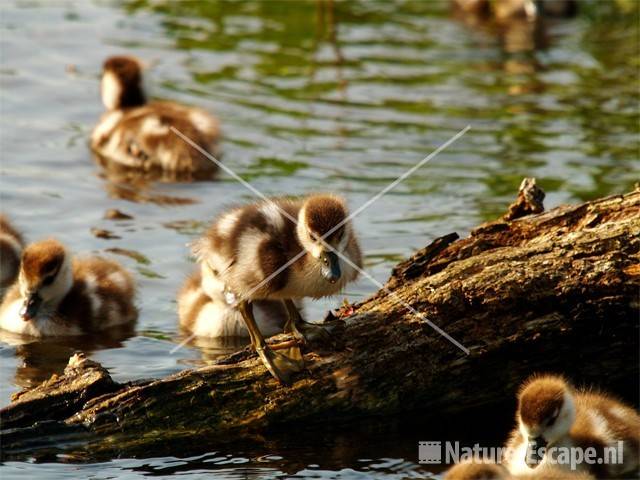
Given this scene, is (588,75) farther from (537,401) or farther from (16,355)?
(537,401)

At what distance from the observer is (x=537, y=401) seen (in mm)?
4734

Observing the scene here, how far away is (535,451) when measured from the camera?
188 inches

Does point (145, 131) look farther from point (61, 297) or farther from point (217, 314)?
point (217, 314)

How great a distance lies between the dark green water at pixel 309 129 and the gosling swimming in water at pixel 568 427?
0.52 meters

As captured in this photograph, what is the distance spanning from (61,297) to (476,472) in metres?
3.58

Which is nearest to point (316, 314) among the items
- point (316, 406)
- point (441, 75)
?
point (316, 406)

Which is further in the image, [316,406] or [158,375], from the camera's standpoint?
[158,375]

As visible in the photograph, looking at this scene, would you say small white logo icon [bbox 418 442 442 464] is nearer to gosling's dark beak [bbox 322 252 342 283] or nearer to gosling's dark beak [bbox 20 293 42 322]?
gosling's dark beak [bbox 322 252 342 283]

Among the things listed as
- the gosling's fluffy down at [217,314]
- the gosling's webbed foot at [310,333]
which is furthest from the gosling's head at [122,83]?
the gosling's webbed foot at [310,333]

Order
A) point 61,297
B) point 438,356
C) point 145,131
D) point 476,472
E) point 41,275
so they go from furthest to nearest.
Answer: point 145,131
point 61,297
point 41,275
point 438,356
point 476,472

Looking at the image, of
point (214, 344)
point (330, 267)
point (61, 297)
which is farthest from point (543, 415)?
point (61, 297)

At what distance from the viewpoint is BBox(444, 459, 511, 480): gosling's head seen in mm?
4188

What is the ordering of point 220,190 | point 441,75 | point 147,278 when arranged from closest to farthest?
point 147,278 → point 220,190 → point 441,75

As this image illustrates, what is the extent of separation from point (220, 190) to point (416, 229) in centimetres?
156
